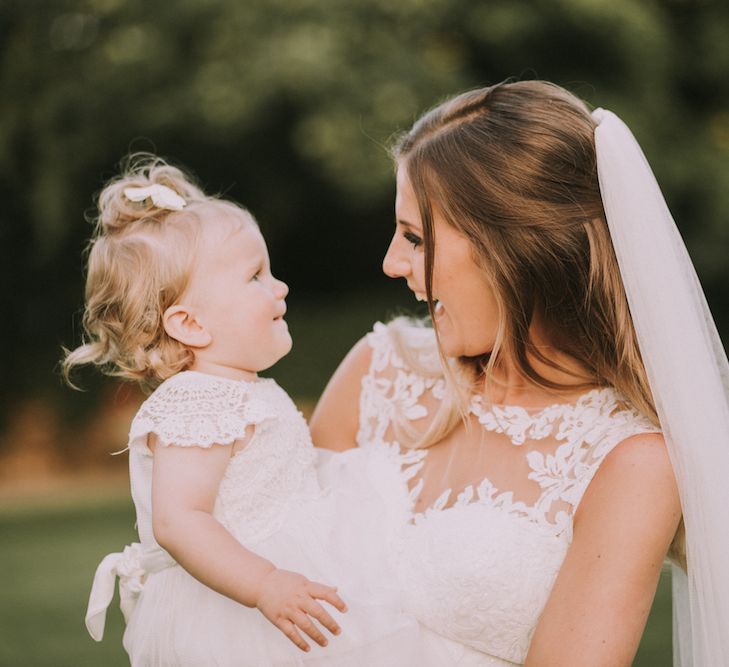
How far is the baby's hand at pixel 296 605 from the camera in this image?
1.98 metres

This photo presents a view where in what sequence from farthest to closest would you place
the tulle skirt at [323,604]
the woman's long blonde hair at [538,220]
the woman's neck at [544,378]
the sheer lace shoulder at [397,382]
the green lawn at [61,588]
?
the green lawn at [61,588]
the sheer lace shoulder at [397,382]
the woman's neck at [544,378]
the woman's long blonde hair at [538,220]
the tulle skirt at [323,604]

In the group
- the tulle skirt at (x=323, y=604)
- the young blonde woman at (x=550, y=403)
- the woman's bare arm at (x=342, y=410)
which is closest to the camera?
the young blonde woman at (x=550, y=403)

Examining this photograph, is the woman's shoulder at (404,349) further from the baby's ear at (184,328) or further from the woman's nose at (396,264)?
the baby's ear at (184,328)

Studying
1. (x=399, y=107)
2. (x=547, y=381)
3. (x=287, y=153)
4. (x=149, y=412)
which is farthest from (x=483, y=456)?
(x=287, y=153)

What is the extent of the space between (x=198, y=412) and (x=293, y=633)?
571 mm

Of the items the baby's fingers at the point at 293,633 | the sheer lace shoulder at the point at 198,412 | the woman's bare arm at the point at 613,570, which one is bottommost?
the baby's fingers at the point at 293,633

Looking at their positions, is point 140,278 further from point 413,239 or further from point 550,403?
point 550,403

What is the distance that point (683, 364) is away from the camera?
220 centimetres

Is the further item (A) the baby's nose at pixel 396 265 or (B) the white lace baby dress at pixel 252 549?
(A) the baby's nose at pixel 396 265

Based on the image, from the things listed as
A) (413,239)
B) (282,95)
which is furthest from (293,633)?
(282,95)

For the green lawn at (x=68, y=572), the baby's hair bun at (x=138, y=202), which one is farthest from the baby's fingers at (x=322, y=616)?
the green lawn at (x=68, y=572)

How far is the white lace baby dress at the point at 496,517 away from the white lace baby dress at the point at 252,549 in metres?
0.09

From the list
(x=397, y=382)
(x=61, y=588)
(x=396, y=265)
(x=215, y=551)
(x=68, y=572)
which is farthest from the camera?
(x=68, y=572)

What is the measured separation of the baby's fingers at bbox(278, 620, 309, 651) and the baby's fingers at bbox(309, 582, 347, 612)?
77mm
